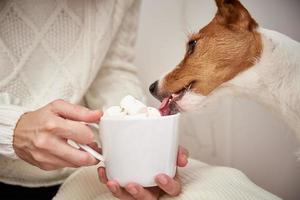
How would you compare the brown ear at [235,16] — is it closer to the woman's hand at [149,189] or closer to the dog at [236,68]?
the dog at [236,68]

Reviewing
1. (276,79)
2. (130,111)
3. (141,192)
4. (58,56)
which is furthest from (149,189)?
(58,56)

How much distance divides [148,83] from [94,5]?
0.18 metres

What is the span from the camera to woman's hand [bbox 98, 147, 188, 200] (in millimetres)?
490

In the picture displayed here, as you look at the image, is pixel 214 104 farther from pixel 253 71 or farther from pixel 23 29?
pixel 23 29

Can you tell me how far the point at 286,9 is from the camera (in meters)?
0.56

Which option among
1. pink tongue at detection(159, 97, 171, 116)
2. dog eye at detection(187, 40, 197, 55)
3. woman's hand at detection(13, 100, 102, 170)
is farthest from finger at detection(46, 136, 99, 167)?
dog eye at detection(187, 40, 197, 55)

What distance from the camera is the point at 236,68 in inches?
22.3

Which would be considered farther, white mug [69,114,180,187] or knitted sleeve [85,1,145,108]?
knitted sleeve [85,1,145,108]

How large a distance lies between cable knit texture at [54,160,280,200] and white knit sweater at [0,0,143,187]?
10 centimetres

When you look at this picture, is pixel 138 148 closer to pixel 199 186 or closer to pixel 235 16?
pixel 199 186

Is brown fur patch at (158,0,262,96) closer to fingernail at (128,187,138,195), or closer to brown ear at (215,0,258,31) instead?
brown ear at (215,0,258,31)

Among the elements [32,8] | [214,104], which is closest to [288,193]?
[214,104]

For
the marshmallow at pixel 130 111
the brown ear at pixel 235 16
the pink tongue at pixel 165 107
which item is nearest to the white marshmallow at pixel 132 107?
the marshmallow at pixel 130 111

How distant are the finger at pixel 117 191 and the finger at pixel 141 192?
0.04ft
